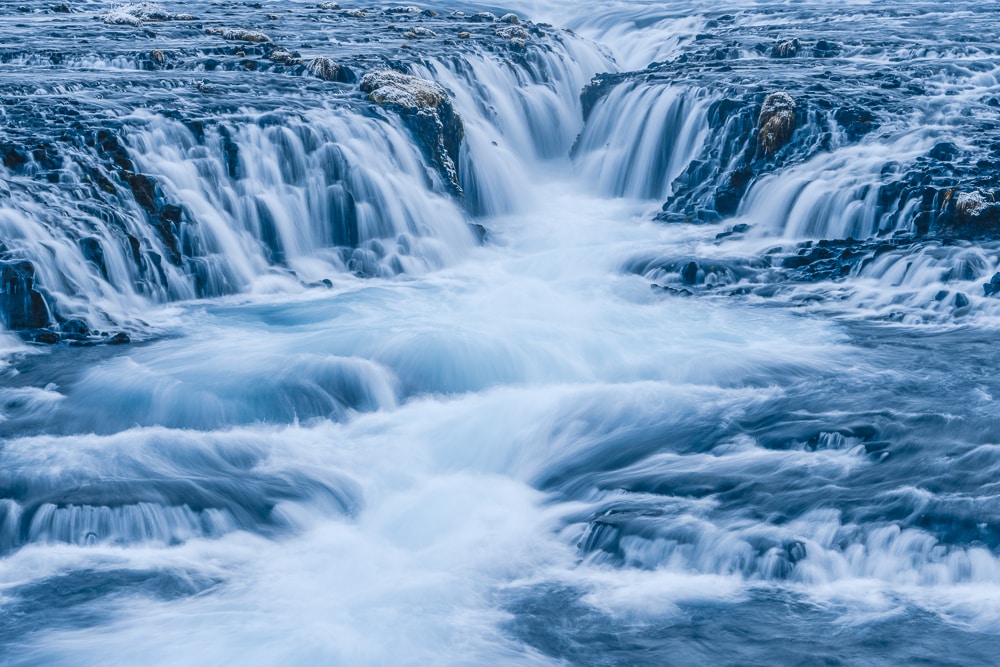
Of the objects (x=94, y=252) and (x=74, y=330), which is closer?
(x=74, y=330)

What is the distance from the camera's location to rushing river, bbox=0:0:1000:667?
762 cm

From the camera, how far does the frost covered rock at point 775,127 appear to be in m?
17.1

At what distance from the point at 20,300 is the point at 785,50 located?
16553mm

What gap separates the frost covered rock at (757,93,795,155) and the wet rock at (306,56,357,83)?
7024 millimetres

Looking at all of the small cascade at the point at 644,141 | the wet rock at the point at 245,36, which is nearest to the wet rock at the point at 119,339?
the small cascade at the point at 644,141

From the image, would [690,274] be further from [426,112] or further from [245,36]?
[245,36]

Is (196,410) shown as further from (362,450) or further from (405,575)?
(405,575)

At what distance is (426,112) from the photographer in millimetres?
17484

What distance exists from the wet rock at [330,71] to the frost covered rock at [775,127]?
23.0 feet

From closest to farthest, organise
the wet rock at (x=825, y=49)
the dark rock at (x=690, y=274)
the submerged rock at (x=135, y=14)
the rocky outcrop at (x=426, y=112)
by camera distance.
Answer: the dark rock at (x=690, y=274) → the rocky outcrop at (x=426, y=112) → the wet rock at (x=825, y=49) → the submerged rock at (x=135, y=14)

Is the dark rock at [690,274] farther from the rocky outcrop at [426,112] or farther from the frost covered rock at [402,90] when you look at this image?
the frost covered rock at [402,90]

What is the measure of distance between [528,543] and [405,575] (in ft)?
3.31

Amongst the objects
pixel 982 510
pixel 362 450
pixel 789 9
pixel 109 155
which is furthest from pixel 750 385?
pixel 789 9

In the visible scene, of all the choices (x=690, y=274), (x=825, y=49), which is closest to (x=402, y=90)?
(x=690, y=274)
